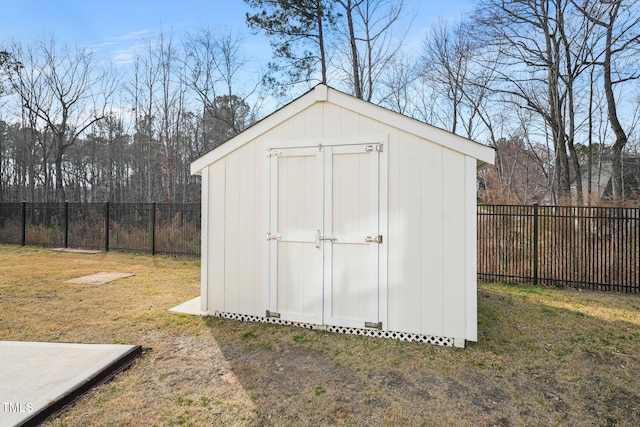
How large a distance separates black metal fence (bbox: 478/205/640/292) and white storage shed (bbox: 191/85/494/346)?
3612 millimetres

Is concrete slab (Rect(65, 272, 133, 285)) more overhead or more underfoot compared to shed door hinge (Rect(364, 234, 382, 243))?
more underfoot

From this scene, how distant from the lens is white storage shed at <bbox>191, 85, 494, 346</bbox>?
3.59m

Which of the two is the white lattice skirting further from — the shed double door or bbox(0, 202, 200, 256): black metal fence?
bbox(0, 202, 200, 256): black metal fence

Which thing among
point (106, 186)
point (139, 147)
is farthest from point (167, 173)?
point (106, 186)

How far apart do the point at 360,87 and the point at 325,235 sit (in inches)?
410

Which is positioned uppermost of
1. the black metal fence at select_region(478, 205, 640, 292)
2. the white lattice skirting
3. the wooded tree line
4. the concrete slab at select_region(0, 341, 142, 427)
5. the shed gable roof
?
the wooded tree line

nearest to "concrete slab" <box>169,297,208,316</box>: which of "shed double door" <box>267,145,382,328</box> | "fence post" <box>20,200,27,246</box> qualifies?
"shed double door" <box>267,145,382,328</box>

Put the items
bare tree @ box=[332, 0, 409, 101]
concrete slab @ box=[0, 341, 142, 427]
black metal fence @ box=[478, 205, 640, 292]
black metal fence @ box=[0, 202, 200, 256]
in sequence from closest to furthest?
concrete slab @ box=[0, 341, 142, 427] → black metal fence @ box=[478, 205, 640, 292] → black metal fence @ box=[0, 202, 200, 256] → bare tree @ box=[332, 0, 409, 101]

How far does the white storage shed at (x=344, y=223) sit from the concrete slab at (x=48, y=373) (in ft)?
4.96

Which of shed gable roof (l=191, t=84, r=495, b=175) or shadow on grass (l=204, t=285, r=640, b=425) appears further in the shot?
shed gable roof (l=191, t=84, r=495, b=175)

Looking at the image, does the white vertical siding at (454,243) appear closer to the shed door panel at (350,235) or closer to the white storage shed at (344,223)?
the white storage shed at (344,223)

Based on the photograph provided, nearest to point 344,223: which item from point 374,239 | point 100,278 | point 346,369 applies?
point 374,239

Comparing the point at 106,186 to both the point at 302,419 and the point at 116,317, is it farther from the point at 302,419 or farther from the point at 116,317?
the point at 302,419

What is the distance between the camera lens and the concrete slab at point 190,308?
4.61 metres
